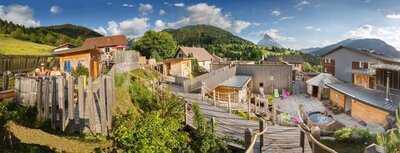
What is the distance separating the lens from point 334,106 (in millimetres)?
29047

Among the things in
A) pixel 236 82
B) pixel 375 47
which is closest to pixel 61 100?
pixel 236 82

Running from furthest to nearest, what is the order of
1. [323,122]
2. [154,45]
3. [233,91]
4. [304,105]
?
[154,45], [304,105], [233,91], [323,122]

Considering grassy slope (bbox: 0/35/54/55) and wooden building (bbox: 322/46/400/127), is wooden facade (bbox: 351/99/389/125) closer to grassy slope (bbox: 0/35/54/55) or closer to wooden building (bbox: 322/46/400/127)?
wooden building (bbox: 322/46/400/127)

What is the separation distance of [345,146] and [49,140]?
8276 millimetres

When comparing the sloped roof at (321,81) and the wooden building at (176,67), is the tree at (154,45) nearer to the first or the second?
the wooden building at (176,67)

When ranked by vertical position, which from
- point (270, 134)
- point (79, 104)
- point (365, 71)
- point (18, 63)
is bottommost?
point (270, 134)

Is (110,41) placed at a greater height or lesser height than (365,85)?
greater

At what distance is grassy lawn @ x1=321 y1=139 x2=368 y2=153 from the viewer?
10000 mm

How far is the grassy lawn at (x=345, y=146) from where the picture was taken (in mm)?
10000

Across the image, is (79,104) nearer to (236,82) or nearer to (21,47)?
(236,82)

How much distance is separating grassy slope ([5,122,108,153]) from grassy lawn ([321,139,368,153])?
6.83 metres

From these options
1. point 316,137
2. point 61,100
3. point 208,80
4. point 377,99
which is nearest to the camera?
point 316,137

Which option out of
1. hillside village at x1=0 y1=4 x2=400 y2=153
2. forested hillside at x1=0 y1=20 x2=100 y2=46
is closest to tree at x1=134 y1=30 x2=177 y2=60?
forested hillside at x1=0 y1=20 x2=100 y2=46

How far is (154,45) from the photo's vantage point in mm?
→ 41906
